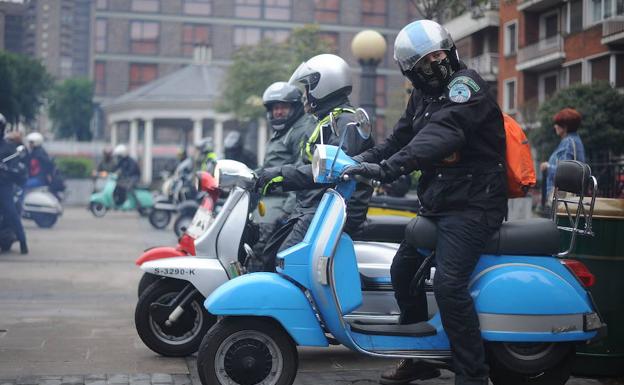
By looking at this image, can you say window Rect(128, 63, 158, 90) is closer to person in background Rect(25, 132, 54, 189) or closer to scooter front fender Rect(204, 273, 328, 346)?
person in background Rect(25, 132, 54, 189)

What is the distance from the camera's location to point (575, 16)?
94.4ft

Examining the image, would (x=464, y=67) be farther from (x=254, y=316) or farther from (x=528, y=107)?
(x=528, y=107)

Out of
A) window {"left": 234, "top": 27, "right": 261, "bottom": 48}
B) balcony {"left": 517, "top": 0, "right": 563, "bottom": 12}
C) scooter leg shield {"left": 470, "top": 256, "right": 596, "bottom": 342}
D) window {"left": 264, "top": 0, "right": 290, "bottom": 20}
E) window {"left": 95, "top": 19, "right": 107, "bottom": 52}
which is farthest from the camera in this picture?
window {"left": 95, "top": 19, "right": 107, "bottom": 52}

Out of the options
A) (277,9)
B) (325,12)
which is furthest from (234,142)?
(277,9)

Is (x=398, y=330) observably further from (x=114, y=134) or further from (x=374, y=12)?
(x=114, y=134)

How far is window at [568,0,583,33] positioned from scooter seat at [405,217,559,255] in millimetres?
24543

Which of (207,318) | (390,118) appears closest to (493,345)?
(207,318)

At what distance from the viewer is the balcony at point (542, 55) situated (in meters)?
31.4

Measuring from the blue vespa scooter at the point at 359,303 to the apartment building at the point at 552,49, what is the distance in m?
17.7

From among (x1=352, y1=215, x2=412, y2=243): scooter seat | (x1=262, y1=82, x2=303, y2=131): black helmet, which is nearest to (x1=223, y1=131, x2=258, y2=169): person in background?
(x1=262, y1=82, x2=303, y2=131): black helmet

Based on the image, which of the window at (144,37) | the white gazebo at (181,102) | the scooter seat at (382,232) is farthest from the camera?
the window at (144,37)

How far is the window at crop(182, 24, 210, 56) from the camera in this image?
57.4 metres

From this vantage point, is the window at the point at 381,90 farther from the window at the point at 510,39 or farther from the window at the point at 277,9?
the window at the point at 510,39

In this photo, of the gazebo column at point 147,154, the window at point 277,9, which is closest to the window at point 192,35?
the gazebo column at point 147,154
